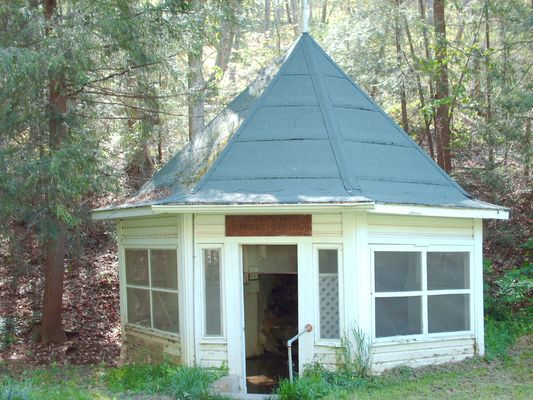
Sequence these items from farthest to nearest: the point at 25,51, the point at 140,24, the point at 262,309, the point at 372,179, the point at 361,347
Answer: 1. the point at 262,309
2. the point at 140,24
3. the point at 25,51
4. the point at 372,179
5. the point at 361,347

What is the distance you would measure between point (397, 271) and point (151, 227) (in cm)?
387

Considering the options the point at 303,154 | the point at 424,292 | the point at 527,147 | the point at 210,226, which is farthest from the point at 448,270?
the point at 527,147

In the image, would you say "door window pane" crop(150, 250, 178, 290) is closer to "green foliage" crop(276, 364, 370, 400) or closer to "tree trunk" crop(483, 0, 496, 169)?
"green foliage" crop(276, 364, 370, 400)

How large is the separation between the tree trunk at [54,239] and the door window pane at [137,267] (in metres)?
1.52

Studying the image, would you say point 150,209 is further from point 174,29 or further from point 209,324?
point 174,29

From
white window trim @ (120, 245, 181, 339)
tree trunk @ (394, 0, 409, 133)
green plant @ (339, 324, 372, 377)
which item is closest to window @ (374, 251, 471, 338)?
green plant @ (339, 324, 372, 377)

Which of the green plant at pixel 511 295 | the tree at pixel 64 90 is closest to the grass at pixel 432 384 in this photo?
the green plant at pixel 511 295

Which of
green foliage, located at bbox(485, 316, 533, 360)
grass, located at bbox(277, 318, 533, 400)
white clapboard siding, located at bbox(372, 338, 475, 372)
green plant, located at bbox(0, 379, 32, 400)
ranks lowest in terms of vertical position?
green foliage, located at bbox(485, 316, 533, 360)

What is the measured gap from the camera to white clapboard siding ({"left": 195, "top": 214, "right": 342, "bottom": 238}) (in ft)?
27.2

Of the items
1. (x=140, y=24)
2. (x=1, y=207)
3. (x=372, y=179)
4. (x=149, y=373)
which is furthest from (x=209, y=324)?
(x=140, y=24)

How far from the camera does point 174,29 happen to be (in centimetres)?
1143

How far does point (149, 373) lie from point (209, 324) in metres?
1.06

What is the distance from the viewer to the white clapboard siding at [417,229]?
846 centimetres

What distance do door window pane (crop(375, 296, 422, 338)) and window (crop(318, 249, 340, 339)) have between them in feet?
1.92
